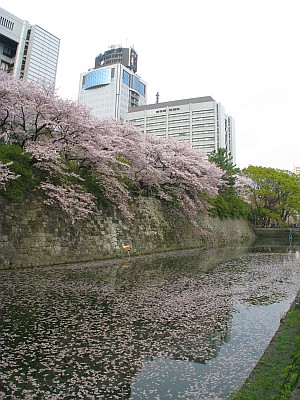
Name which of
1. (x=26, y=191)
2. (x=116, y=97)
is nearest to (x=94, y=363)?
(x=26, y=191)

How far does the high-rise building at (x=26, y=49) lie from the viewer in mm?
54031

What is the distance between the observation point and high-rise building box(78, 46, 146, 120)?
112 m

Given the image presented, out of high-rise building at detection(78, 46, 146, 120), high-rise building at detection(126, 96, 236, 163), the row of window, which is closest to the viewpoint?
the row of window

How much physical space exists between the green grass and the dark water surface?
0.74ft

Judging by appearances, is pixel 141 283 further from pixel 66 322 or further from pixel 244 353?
pixel 244 353

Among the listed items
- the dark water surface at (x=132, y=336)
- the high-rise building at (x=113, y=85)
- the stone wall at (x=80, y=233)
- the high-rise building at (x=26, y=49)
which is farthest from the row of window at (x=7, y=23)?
the dark water surface at (x=132, y=336)

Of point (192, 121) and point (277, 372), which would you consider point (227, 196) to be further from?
point (192, 121)

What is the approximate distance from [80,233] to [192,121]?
9411 centimetres

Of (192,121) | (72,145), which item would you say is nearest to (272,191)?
(72,145)

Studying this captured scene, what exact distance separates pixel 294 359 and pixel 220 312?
107 inches

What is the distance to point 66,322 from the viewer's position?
5.11 m

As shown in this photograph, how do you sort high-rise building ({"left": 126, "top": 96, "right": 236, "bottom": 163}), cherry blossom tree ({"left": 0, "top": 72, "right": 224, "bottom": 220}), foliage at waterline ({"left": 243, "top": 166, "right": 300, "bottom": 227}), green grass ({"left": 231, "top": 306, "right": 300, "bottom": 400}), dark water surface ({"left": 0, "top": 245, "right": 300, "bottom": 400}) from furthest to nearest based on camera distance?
high-rise building ({"left": 126, "top": 96, "right": 236, "bottom": 163}) → foliage at waterline ({"left": 243, "top": 166, "right": 300, "bottom": 227}) → cherry blossom tree ({"left": 0, "top": 72, "right": 224, "bottom": 220}) → dark water surface ({"left": 0, "top": 245, "right": 300, "bottom": 400}) → green grass ({"left": 231, "top": 306, "right": 300, "bottom": 400})

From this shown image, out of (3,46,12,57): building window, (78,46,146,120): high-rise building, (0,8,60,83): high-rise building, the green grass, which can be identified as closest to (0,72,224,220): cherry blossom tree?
the green grass

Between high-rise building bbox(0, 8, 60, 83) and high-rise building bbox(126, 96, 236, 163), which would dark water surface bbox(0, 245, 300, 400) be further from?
high-rise building bbox(126, 96, 236, 163)
